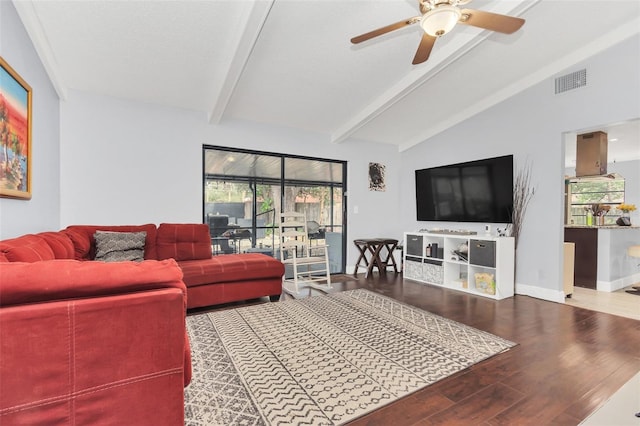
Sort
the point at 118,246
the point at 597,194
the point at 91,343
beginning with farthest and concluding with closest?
1. the point at 597,194
2. the point at 118,246
3. the point at 91,343

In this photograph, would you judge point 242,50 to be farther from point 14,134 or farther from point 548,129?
point 548,129

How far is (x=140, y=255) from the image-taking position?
128 inches

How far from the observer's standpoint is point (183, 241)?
359 centimetres

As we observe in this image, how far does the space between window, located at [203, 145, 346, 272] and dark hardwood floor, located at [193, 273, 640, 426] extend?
1.42m

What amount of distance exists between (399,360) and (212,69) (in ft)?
10.8

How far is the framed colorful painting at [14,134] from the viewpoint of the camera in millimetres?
2008

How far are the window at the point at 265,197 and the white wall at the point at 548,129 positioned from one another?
2400 millimetres

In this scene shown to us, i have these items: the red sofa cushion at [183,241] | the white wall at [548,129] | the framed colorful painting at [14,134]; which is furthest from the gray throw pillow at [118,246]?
the white wall at [548,129]

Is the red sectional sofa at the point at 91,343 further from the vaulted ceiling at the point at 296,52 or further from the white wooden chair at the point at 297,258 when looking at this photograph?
the white wooden chair at the point at 297,258

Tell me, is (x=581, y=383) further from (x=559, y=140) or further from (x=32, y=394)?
(x=559, y=140)

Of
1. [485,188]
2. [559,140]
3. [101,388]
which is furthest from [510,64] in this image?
[101,388]

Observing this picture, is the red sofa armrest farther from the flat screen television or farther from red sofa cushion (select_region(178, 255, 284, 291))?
the flat screen television

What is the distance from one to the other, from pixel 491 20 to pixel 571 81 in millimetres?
2406

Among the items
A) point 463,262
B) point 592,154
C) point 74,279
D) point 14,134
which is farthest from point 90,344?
point 592,154
